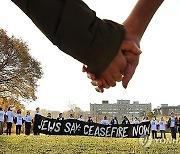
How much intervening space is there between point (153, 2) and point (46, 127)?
18.6 meters

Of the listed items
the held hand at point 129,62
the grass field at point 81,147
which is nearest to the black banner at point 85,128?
the grass field at point 81,147

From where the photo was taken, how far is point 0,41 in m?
33.1

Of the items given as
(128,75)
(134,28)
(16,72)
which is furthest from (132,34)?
(16,72)

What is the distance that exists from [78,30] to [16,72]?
31259 millimetres

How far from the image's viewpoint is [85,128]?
20.4 metres

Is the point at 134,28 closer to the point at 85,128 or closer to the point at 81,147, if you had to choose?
the point at 81,147

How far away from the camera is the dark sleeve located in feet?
3.82

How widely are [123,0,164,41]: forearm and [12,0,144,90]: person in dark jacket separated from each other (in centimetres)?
8

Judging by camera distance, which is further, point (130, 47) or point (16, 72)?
point (16, 72)

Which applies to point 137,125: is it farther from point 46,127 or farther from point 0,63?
point 0,63

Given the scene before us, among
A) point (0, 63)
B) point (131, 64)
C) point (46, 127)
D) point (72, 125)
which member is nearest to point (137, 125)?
point (72, 125)

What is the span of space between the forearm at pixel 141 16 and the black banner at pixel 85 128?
59.7 feet

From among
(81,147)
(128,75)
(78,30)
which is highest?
(78,30)

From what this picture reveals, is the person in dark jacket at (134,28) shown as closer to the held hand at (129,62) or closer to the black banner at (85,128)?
the held hand at (129,62)
